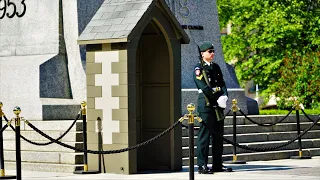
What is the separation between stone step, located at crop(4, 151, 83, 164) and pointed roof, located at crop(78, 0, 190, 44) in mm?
2081

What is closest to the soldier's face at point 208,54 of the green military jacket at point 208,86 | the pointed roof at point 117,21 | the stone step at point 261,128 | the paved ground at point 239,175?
the green military jacket at point 208,86

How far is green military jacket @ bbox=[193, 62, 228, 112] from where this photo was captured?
681 inches

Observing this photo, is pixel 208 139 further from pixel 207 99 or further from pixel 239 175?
pixel 239 175

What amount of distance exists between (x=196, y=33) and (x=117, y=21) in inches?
249

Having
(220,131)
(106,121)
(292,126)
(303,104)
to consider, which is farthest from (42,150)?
(303,104)

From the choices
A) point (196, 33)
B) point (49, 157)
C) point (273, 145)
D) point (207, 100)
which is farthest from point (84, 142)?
point (196, 33)

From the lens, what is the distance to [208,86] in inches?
680

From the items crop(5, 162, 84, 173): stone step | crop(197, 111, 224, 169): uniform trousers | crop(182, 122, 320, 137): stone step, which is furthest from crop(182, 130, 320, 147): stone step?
crop(5, 162, 84, 173): stone step

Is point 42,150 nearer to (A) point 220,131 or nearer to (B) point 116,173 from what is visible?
(B) point 116,173

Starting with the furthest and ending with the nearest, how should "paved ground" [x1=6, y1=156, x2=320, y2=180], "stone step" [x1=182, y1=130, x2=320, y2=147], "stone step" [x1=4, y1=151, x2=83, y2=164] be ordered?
"stone step" [x1=182, y1=130, x2=320, y2=147] < "stone step" [x1=4, y1=151, x2=83, y2=164] < "paved ground" [x1=6, y1=156, x2=320, y2=180]

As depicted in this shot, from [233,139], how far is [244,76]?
22.7 meters

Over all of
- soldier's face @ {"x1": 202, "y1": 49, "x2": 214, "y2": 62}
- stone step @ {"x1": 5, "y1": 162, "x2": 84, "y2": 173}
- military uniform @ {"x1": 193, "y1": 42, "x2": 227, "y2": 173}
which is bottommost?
stone step @ {"x1": 5, "y1": 162, "x2": 84, "y2": 173}

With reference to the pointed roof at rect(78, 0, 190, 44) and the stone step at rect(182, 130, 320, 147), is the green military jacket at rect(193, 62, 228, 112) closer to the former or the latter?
the pointed roof at rect(78, 0, 190, 44)

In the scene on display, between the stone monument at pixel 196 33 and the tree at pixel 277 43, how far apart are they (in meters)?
13.7
